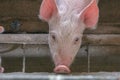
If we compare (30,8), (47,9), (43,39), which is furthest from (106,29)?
(47,9)

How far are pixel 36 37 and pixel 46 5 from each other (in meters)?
0.96

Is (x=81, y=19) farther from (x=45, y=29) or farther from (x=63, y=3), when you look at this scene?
(x=45, y=29)

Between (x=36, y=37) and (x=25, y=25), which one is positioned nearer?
(x=36, y=37)

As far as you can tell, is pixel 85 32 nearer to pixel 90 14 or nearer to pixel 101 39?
pixel 101 39

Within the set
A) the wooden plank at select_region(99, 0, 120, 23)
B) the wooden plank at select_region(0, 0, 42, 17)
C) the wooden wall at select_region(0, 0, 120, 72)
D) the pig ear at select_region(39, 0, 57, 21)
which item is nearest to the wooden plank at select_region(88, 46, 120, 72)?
the wooden wall at select_region(0, 0, 120, 72)

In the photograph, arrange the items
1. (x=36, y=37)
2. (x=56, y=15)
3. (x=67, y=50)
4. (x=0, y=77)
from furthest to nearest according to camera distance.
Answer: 1. (x=36, y=37)
2. (x=56, y=15)
3. (x=67, y=50)
4. (x=0, y=77)

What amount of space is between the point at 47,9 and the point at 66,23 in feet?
0.59

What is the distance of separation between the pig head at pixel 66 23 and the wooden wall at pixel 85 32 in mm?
708

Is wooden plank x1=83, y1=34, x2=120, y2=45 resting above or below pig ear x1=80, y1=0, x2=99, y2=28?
below

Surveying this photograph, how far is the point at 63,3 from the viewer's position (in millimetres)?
3178

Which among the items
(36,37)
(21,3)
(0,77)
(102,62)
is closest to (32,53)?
(36,37)

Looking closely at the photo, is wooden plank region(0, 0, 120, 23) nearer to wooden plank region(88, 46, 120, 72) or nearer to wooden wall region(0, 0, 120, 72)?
wooden wall region(0, 0, 120, 72)

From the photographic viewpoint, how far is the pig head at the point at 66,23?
269cm

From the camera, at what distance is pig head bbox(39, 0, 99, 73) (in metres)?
2.69
